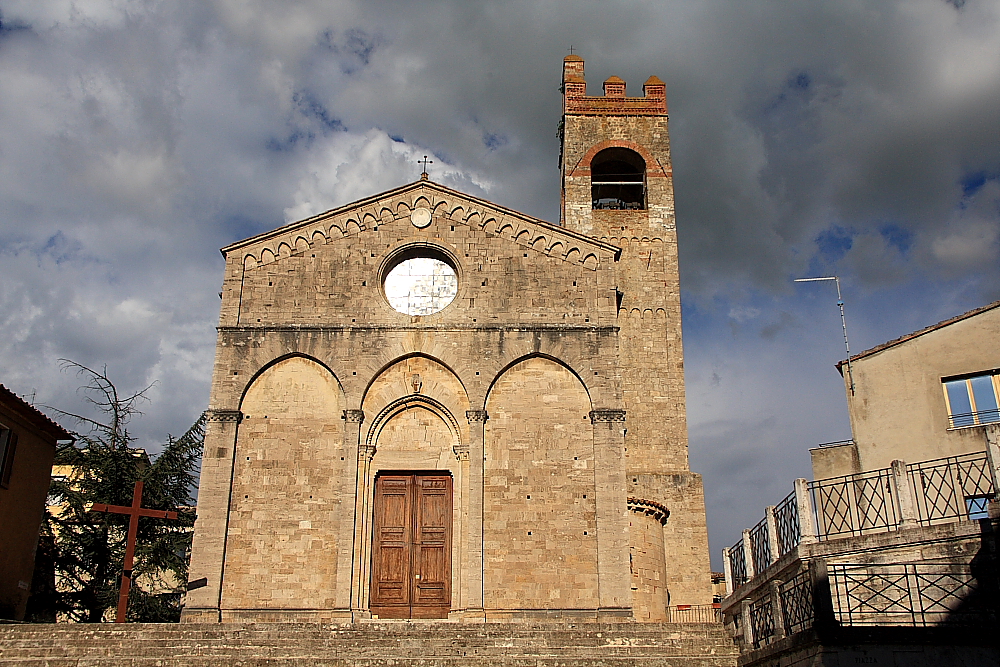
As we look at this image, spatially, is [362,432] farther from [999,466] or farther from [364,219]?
[999,466]

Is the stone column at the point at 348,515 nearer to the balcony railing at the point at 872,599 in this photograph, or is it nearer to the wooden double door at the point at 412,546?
the wooden double door at the point at 412,546

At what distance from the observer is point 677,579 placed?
24016 mm

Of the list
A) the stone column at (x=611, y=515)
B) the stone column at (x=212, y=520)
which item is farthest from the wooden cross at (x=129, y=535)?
the stone column at (x=611, y=515)

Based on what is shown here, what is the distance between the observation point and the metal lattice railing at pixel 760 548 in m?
14.9

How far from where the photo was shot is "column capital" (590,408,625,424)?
64.1 ft

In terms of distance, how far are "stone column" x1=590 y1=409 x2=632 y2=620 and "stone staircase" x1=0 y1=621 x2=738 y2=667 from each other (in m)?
2.94

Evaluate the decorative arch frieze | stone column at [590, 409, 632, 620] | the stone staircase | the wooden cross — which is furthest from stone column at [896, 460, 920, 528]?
the wooden cross

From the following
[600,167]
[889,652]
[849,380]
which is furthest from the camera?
[600,167]

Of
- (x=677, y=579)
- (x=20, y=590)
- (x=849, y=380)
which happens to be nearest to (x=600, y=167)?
(x=849, y=380)

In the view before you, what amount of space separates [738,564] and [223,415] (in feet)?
37.5

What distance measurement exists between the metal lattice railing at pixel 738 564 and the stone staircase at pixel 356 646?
162 cm

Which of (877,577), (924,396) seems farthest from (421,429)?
(924,396)

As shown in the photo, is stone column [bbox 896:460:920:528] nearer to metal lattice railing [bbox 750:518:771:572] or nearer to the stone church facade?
metal lattice railing [bbox 750:518:771:572]

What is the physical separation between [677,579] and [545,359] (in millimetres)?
8221
